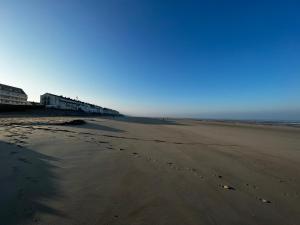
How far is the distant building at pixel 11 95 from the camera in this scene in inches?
3413

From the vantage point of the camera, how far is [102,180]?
4.23 meters

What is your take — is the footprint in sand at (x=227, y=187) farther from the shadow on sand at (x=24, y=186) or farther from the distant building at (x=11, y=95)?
the distant building at (x=11, y=95)

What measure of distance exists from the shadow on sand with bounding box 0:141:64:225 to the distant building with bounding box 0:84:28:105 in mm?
97454

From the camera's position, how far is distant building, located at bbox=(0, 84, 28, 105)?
8669cm

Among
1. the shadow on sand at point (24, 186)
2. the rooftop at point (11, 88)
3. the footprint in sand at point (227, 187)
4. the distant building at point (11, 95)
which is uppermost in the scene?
the rooftop at point (11, 88)

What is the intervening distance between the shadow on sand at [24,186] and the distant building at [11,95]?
320 ft

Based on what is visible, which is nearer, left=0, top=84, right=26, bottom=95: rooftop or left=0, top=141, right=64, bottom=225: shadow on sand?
left=0, top=141, right=64, bottom=225: shadow on sand

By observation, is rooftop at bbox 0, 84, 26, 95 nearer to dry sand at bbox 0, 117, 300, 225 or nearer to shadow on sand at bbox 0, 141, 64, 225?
dry sand at bbox 0, 117, 300, 225

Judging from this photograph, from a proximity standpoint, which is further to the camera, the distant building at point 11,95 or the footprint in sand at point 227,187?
the distant building at point 11,95

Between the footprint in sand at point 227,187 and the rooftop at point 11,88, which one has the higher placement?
the rooftop at point 11,88

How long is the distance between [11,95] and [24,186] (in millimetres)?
110997

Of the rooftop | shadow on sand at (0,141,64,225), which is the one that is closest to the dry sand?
shadow on sand at (0,141,64,225)

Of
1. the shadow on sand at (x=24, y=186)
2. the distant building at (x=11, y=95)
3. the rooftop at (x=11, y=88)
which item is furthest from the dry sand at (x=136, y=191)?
the rooftop at (x=11, y=88)

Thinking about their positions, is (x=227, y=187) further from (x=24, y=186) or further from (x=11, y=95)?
(x=11, y=95)
